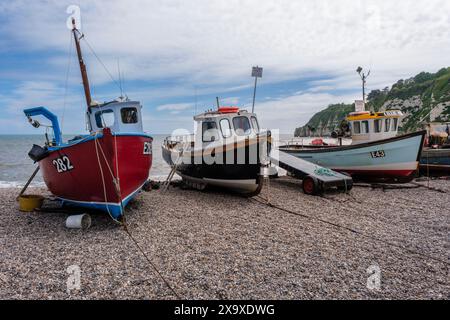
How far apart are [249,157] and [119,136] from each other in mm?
4606

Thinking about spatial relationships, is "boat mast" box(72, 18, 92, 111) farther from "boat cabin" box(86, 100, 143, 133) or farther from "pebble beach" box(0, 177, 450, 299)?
"pebble beach" box(0, 177, 450, 299)

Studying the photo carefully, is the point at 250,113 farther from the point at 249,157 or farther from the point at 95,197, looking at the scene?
the point at 95,197

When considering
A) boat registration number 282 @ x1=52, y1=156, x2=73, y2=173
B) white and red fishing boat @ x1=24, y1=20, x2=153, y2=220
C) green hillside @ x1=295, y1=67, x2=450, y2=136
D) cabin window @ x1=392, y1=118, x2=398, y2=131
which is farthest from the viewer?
green hillside @ x1=295, y1=67, x2=450, y2=136

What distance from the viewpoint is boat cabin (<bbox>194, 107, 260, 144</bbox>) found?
11570 millimetres

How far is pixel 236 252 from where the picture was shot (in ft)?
19.3

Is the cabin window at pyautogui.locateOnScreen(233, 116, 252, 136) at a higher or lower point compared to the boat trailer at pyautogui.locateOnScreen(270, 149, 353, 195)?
higher

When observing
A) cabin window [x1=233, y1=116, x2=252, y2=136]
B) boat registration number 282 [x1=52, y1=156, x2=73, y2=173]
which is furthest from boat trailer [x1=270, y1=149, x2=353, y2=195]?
boat registration number 282 [x1=52, y1=156, x2=73, y2=173]

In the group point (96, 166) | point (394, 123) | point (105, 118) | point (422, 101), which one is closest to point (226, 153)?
point (96, 166)

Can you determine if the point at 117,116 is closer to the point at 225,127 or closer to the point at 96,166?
the point at 96,166

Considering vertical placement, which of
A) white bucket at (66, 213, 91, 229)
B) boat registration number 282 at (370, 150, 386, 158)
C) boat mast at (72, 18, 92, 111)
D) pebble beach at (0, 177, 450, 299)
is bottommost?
pebble beach at (0, 177, 450, 299)

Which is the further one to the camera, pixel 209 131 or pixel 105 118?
pixel 209 131

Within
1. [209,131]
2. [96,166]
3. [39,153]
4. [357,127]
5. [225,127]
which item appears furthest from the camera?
[357,127]

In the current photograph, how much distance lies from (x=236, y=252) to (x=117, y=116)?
23.0 feet
